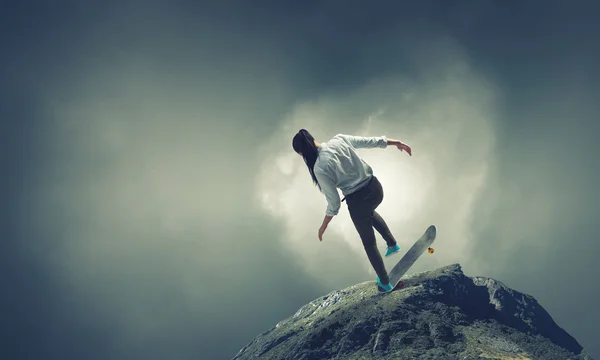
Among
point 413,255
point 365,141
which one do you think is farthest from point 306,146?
point 413,255

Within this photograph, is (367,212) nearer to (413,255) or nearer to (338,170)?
(338,170)

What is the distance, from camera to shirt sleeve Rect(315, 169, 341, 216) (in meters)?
9.55

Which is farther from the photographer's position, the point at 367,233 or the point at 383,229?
the point at 383,229

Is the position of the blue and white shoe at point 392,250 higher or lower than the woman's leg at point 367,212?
lower

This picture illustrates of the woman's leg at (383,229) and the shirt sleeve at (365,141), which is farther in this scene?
the woman's leg at (383,229)

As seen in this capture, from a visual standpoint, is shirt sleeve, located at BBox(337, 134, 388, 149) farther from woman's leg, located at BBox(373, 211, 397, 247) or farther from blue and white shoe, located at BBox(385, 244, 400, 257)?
blue and white shoe, located at BBox(385, 244, 400, 257)

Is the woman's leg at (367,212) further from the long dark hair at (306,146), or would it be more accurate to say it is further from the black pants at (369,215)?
A: the long dark hair at (306,146)

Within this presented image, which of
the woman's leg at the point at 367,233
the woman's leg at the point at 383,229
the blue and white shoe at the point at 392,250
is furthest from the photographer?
the blue and white shoe at the point at 392,250

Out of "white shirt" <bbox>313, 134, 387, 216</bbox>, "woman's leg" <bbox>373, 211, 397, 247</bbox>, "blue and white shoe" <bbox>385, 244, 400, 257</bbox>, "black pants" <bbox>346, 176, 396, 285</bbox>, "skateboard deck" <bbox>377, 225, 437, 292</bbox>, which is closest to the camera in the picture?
"white shirt" <bbox>313, 134, 387, 216</bbox>

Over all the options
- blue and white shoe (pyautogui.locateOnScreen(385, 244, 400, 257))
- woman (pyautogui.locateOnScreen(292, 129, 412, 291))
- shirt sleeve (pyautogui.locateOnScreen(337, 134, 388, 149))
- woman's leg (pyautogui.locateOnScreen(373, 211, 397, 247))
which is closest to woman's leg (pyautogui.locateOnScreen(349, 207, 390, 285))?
woman (pyautogui.locateOnScreen(292, 129, 412, 291))

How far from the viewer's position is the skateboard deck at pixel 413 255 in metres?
13.2

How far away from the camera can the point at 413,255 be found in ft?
46.2

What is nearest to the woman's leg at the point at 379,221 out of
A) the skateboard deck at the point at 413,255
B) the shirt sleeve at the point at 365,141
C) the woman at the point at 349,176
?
the woman at the point at 349,176

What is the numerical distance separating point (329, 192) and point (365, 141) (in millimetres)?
2144
